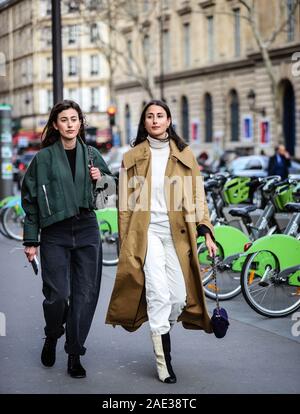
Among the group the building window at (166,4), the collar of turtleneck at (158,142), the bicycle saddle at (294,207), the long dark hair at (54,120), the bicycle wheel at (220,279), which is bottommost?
the bicycle wheel at (220,279)

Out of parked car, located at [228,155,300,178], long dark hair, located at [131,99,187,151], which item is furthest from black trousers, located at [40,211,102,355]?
parked car, located at [228,155,300,178]

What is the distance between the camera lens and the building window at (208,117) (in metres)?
59.0

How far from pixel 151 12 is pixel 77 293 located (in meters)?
56.3

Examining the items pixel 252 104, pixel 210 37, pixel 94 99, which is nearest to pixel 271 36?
pixel 252 104

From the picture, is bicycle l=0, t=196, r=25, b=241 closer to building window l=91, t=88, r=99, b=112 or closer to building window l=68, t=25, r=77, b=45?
building window l=68, t=25, r=77, b=45

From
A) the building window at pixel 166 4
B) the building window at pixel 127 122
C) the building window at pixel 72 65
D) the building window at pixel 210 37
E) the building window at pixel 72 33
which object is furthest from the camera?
the building window at pixel 72 65

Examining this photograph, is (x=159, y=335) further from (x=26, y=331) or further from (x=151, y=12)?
(x=151, y=12)

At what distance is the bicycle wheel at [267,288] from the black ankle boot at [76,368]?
2.79 m

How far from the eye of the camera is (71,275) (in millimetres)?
7090

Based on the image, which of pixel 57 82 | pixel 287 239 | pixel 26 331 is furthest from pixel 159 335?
pixel 57 82

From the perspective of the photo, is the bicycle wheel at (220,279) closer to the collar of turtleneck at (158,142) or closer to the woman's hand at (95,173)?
the woman's hand at (95,173)

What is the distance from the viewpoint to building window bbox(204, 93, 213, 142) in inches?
2323

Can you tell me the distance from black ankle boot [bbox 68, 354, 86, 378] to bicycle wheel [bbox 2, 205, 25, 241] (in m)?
11.1

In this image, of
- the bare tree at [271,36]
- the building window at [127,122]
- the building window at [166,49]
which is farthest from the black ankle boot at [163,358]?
the building window at [127,122]
